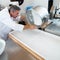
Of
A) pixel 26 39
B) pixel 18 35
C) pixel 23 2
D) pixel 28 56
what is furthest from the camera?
pixel 23 2

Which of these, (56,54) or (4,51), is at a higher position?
(56,54)

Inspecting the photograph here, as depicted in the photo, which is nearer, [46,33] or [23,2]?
[46,33]

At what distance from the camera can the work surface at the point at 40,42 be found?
1021mm

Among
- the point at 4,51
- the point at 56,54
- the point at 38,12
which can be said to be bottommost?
the point at 4,51

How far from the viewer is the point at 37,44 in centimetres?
116

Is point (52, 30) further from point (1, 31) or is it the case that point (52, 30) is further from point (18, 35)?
point (1, 31)

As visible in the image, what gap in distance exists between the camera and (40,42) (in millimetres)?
1198

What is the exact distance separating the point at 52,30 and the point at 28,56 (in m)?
0.43

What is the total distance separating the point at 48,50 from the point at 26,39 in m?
0.29

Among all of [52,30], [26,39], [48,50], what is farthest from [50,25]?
[48,50]

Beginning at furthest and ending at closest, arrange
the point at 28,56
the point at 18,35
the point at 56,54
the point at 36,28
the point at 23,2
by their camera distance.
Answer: the point at 23,2 → the point at 36,28 → the point at 18,35 → the point at 28,56 → the point at 56,54

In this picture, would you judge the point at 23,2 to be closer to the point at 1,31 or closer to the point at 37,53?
the point at 1,31

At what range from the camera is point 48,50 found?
1.07m

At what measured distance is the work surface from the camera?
1.02 m
